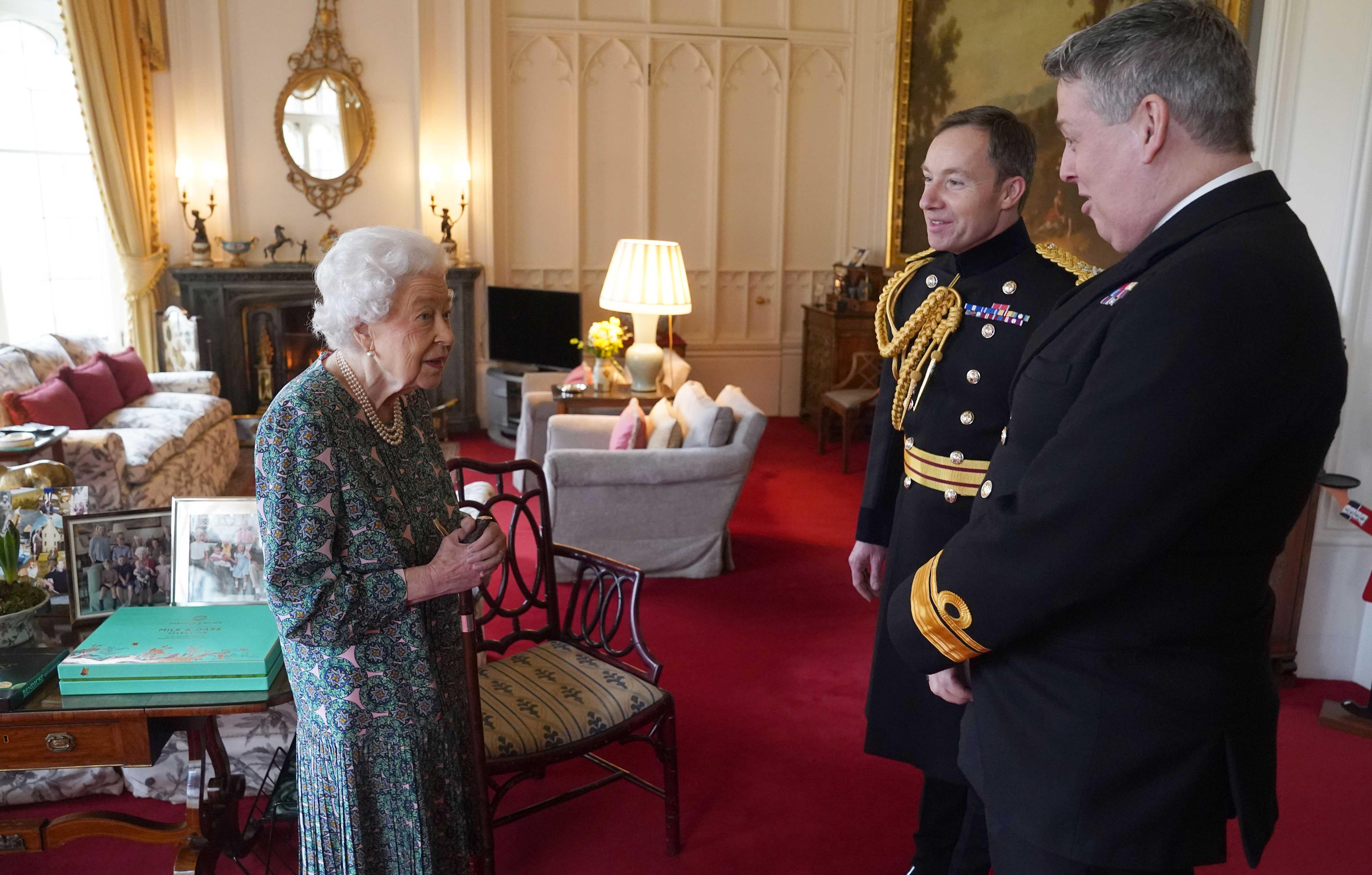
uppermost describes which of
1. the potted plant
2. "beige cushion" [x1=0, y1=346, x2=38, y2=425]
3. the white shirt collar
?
the white shirt collar

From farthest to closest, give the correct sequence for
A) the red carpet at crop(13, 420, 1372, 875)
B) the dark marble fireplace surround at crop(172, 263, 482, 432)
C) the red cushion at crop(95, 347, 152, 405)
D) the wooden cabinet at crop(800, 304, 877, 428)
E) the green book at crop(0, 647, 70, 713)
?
1. the wooden cabinet at crop(800, 304, 877, 428)
2. the dark marble fireplace surround at crop(172, 263, 482, 432)
3. the red cushion at crop(95, 347, 152, 405)
4. the red carpet at crop(13, 420, 1372, 875)
5. the green book at crop(0, 647, 70, 713)

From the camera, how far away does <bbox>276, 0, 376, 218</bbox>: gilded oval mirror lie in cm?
715

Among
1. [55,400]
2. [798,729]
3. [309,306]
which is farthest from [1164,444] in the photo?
[309,306]

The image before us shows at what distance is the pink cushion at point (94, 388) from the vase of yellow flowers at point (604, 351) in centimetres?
269

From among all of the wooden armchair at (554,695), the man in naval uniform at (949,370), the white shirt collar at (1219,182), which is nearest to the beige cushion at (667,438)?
the wooden armchair at (554,695)

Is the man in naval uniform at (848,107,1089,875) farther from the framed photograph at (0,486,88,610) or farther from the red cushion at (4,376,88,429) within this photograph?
the red cushion at (4,376,88,429)

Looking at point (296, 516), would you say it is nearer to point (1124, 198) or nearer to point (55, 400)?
point (1124, 198)

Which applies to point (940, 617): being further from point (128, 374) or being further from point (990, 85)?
point (128, 374)

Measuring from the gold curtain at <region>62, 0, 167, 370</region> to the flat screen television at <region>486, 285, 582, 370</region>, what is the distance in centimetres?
236

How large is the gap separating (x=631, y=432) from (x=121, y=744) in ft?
9.70

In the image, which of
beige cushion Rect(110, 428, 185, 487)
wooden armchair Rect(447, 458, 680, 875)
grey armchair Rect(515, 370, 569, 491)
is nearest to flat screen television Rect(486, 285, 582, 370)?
grey armchair Rect(515, 370, 569, 491)

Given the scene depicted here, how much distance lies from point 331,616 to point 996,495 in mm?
1144

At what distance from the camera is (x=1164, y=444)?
1.05m

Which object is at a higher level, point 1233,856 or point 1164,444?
point 1164,444
